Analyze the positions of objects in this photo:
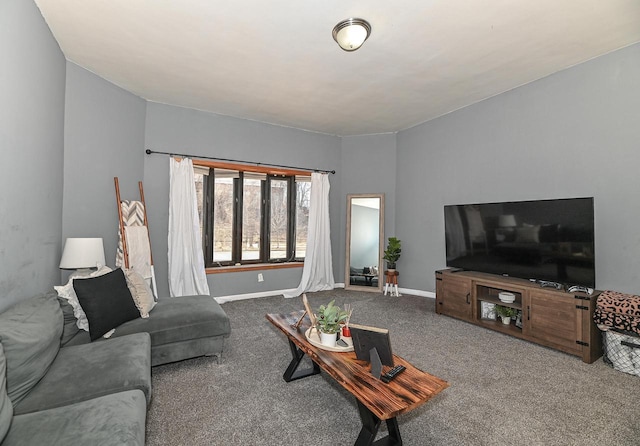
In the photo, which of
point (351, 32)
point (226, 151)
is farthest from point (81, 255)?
point (351, 32)

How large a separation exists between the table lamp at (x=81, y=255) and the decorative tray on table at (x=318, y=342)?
6.43 feet

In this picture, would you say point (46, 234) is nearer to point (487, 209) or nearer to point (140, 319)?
point (140, 319)

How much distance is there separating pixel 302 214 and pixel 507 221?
324 cm

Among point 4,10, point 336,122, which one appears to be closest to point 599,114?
point 336,122

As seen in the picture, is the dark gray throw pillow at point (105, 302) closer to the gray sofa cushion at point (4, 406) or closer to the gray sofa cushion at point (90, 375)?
the gray sofa cushion at point (90, 375)

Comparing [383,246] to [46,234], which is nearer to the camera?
[46,234]

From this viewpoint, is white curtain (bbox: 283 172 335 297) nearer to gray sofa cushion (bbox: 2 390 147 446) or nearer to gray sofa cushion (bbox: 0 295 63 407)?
gray sofa cushion (bbox: 0 295 63 407)

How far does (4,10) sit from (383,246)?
5.11m

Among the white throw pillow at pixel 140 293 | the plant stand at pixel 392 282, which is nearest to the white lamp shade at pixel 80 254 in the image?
the white throw pillow at pixel 140 293

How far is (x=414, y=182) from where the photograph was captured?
203 inches

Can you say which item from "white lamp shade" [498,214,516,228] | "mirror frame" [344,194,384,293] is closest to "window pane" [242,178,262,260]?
"mirror frame" [344,194,384,293]

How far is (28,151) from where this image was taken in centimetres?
221

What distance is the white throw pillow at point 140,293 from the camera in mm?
2564

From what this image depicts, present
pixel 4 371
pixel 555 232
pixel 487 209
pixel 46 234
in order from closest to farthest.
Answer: pixel 4 371 < pixel 46 234 < pixel 555 232 < pixel 487 209
